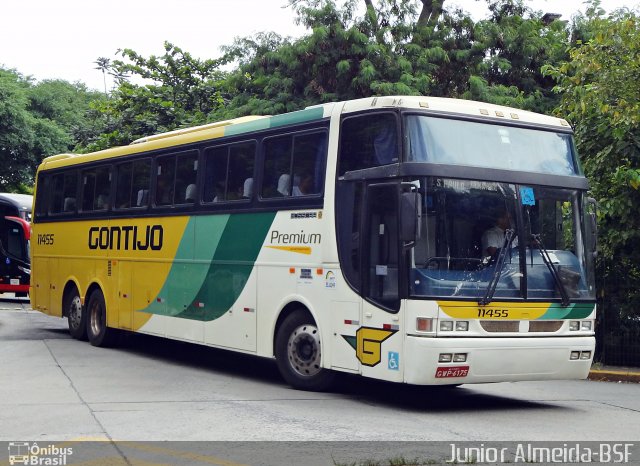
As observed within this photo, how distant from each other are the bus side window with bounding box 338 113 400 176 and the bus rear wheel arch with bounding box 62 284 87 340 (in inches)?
333

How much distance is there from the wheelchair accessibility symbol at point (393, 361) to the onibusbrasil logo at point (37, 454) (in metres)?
3.72

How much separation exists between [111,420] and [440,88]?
18330 mm

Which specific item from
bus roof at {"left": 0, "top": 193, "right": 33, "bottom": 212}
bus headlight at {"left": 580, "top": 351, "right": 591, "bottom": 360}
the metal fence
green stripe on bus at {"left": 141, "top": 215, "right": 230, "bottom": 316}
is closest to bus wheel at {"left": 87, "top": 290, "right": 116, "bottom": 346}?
green stripe on bus at {"left": 141, "top": 215, "right": 230, "bottom": 316}

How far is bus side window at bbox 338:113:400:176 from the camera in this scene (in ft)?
35.7

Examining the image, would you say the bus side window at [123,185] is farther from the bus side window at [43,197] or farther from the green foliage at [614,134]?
the green foliage at [614,134]

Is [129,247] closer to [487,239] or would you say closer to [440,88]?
[487,239]

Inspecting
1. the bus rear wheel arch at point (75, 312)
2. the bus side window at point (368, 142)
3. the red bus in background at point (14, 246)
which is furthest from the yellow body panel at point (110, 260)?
the red bus in background at point (14, 246)

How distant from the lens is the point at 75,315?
736 inches

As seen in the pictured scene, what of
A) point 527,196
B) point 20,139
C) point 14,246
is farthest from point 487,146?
point 20,139

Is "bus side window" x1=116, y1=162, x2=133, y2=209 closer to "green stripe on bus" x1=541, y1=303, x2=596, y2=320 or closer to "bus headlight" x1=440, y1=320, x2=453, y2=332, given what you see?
"bus headlight" x1=440, y1=320, x2=453, y2=332

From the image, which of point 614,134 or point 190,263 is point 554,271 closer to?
point 614,134

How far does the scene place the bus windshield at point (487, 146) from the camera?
35.2 ft

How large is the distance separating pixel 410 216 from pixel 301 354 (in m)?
2.77

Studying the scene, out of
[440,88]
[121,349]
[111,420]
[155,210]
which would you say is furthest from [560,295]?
[440,88]
